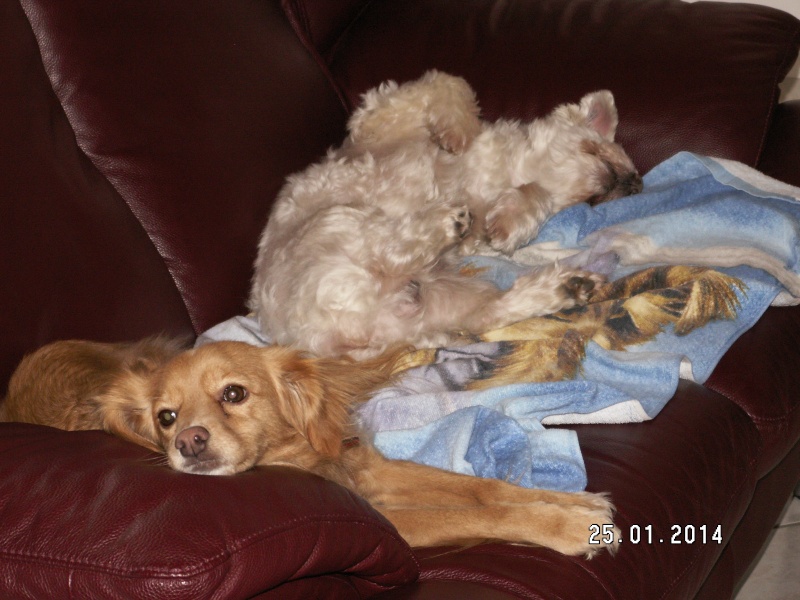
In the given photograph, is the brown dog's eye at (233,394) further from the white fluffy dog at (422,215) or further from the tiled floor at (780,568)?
the tiled floor at (780,568)

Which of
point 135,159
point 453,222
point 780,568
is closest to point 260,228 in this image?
point 135,159

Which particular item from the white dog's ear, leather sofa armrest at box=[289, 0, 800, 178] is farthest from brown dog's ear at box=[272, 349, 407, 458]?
leather sofa armrest at box=[289, 0, 800, 178]

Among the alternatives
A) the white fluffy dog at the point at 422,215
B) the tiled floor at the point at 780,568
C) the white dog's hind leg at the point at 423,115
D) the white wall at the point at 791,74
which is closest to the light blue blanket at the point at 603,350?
the white fluffy dog at the point at 422,215

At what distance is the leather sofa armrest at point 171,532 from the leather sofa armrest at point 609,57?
73.9 inches

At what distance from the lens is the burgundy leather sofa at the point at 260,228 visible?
1270 millimetres

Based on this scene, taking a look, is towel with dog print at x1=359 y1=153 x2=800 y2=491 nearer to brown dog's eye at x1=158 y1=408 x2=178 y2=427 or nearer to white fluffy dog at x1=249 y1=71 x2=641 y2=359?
white fluffy dog at x1=249 y1=71 x2=641 y2=359

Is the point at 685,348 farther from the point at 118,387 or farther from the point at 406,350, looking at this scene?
the point at 118,387

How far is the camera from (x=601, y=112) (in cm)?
280

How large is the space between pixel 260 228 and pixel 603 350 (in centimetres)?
110

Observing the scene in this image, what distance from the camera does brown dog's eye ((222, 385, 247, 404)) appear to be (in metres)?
1.77

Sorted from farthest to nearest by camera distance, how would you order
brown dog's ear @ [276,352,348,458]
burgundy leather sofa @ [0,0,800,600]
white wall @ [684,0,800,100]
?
white wall @ [684,0,800,100]
brown dog's ear @ [276,352,348,458]
burgundy leather sofa @ [0,0,800,600]

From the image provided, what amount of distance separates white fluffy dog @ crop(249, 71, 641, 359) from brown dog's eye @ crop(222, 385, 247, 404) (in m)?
0.49

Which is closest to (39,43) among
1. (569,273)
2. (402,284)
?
(402,284)

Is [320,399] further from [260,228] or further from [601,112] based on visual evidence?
[601,112]
